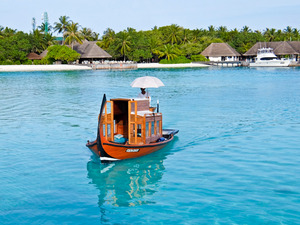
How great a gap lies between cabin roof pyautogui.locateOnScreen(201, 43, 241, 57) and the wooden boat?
9033 centimetres

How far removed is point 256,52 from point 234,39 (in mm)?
13370

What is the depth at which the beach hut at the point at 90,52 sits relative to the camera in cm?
9131

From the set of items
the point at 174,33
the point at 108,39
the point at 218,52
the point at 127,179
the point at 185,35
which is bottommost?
the point at 127,179

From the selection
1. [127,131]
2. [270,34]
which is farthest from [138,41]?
[127,131]

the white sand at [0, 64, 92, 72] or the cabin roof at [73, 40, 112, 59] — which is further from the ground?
the cabin roof at [73, 40, 112, 59]

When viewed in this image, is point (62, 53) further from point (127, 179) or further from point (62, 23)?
point (127, 179)

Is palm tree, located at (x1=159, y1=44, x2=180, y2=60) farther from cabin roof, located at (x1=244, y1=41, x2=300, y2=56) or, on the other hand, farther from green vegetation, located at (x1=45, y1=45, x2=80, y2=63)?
green vegetation, located at (x1=45, y1=45, x2=80, y2=63)

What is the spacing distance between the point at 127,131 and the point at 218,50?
91.6 meters

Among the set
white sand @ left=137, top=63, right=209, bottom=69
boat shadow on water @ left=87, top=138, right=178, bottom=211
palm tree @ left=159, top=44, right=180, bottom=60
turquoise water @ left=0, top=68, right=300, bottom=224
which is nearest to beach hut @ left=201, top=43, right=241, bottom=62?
white sand @ left=137, top=63, right=209, bottom=69

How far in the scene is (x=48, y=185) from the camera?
1141 cm

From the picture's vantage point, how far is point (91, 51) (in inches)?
3605

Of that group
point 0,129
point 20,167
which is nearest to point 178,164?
point 20,167

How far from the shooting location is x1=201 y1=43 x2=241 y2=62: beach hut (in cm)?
10169

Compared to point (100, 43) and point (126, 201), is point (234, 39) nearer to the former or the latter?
point (100, 43)
